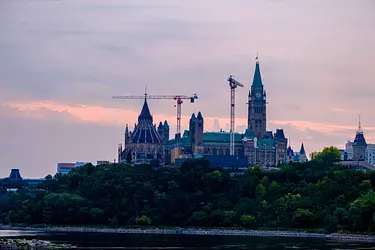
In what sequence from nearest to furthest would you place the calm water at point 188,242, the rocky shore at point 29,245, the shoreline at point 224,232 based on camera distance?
the rocky shore at point 29,245
the calm water at point 188,242
the shoreline at point 224,232

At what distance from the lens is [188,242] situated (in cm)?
15575

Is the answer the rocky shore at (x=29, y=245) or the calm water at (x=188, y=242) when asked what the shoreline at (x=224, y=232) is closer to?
the calm water at (x=188, y=242)

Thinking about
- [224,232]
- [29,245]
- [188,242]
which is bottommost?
[29,245]

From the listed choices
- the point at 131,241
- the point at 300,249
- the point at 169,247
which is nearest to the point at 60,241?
the point at 131,241

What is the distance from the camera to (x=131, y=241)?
158 meters

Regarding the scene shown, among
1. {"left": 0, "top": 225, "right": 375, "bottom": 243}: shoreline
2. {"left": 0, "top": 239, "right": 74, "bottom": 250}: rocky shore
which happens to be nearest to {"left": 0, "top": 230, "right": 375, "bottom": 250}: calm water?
{"left": 0, "top": 239, "right": 74, "bottom": 250}: rocky shore

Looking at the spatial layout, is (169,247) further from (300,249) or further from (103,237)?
(103,237)

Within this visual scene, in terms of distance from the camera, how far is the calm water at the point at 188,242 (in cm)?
14288

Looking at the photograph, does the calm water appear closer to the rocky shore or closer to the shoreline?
the rocky shore

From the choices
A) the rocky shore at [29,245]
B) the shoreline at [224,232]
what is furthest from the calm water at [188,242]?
the shoreline at [224,232]

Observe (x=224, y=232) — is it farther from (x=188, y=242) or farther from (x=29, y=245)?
(x=29, y=245)

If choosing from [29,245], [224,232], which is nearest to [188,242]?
[29,245]

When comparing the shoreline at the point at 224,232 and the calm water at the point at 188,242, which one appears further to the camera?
the shoreline at the point at 224,232

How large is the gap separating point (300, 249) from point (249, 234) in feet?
146
